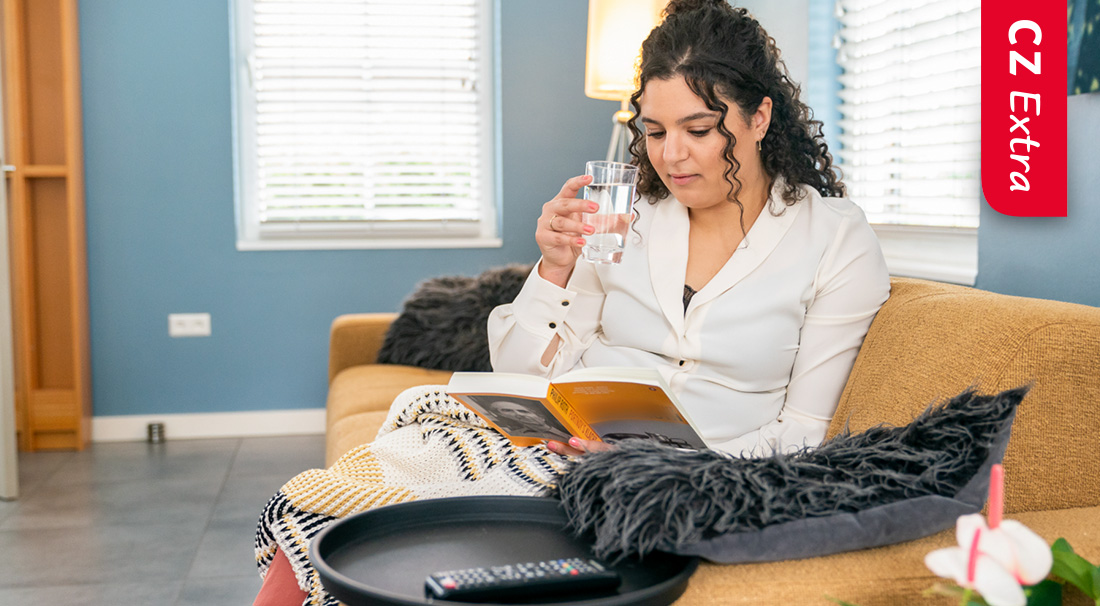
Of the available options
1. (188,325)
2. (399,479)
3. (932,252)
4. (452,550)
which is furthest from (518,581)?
(188,325)

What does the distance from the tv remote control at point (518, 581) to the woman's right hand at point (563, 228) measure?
2.21 feet

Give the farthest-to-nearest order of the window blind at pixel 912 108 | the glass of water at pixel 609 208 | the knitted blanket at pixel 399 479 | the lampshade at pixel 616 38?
the lampshade at pixel 616 38
the window blind at pixel 912 108
the glass of water at pixel 609 208
the knitted blanket at pixel 399 479

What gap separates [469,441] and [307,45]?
2.88m

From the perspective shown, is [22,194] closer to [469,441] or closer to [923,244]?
[469,441]

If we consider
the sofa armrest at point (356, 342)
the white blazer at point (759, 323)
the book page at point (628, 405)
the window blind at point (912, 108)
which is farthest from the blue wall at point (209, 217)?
the book page at point (628, 405)

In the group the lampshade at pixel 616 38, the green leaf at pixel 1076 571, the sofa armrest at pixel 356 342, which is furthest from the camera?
the sofa armrest at pixel 356 342

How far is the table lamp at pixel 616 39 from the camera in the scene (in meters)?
2.94

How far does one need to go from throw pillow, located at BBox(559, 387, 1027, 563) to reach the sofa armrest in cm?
226

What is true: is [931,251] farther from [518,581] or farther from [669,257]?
[518,581]

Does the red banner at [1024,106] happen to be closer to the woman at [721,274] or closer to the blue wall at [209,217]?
the woman at [721,274]

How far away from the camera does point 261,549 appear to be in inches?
51.3

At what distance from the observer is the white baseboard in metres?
3.75

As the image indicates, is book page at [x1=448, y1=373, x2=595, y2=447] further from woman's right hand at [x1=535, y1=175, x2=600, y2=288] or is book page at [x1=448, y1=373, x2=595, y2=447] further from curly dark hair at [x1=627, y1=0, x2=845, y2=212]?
curly dark hair at [x1=627, y1=0, x2=845, y2=212]

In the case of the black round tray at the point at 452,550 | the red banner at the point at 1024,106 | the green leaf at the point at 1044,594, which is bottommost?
the black round tray at the point at 452,550
